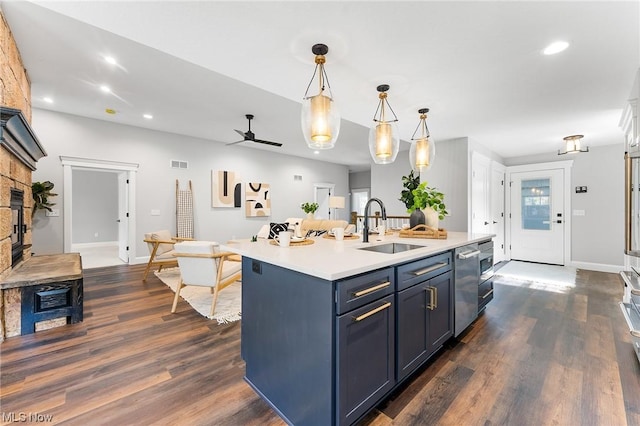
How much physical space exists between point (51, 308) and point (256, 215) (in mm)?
4896

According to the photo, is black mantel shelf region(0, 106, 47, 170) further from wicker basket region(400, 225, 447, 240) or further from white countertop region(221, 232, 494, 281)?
wicker basket region(400, 225, 447, 240)

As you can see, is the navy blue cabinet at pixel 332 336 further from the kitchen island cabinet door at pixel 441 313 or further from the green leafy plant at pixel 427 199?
the green leafy plant at pixel 427 199

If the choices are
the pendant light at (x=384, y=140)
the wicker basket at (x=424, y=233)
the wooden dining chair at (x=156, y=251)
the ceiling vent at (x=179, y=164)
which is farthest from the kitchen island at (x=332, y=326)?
the ceiling vent at (x=179, y=164)

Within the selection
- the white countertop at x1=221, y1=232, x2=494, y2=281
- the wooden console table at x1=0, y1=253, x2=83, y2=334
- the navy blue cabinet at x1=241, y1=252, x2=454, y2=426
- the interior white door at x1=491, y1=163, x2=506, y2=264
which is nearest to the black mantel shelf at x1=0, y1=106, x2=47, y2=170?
the wooden console table at x1=0, y1=253, x2=83, y2=334

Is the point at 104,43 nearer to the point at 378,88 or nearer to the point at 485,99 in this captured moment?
the point at 378,88

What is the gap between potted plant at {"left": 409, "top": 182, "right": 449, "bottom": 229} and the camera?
2.89 meters

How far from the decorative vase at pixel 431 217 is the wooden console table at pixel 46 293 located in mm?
3634

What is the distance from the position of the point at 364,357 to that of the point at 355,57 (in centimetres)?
229

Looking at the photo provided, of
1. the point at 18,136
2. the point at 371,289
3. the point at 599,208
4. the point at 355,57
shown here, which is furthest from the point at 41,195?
the point at 599,208

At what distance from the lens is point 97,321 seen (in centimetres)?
280

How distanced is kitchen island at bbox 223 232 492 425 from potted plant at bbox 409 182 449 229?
1027mm

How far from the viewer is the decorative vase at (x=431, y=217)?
288cm

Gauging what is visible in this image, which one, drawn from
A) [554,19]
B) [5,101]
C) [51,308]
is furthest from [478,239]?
[5,101]

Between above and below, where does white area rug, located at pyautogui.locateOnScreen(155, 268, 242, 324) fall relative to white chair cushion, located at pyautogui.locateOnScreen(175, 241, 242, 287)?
below
